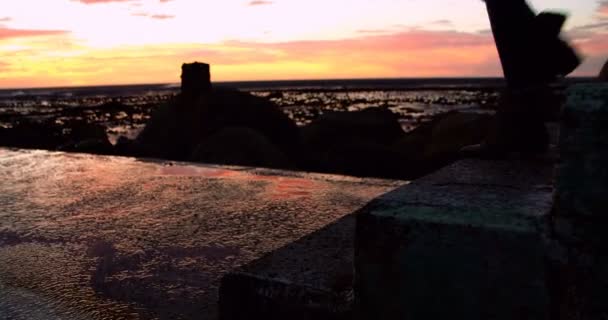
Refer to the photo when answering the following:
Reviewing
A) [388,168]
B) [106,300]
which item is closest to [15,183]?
[106,300]

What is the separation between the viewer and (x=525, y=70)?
2.56 m

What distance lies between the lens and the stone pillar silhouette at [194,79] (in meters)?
11.0

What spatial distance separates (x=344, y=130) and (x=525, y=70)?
8120 mm

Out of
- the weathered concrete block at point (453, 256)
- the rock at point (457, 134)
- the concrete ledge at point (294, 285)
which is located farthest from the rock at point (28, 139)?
the weathered concrete block at point (453, 256)

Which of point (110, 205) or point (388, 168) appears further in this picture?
point (388, 168)

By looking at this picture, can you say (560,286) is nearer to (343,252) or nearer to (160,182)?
(343,252)

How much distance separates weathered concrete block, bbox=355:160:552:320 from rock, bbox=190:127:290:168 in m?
5.59

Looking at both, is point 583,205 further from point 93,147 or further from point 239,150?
point 93,147

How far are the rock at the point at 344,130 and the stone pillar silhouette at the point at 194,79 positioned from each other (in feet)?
6.83

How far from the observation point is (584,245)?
1.53 m

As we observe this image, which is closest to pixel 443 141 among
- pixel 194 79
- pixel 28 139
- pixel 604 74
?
pixel 194 79

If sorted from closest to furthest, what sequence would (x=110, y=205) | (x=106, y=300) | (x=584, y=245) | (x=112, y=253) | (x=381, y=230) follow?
1. (x=584, y=245)
2. (x=381, y=230)
3. (x=106, y=300)
4. (x=112, y=253)
5. (x=110, y=205)

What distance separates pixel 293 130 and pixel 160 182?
4.84m

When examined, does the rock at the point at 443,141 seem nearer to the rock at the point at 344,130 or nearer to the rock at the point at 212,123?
the rock at the point at 344,130
